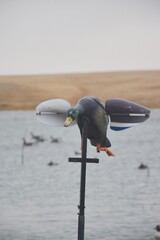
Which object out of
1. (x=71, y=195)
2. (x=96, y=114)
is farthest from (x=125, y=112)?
(x=71, y=195)

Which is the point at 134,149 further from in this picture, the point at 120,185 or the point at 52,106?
the point at 52,106

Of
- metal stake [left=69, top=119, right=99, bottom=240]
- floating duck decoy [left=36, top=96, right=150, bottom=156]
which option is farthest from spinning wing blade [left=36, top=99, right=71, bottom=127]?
metal stake [left=69, top=119, right=99, bottom=240]

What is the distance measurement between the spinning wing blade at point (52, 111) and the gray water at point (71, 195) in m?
4.76

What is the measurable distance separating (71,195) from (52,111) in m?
8.41

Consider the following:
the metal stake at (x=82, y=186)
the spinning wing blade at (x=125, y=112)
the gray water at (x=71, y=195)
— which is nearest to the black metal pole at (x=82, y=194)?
the metal stake at (x=82, y=186)

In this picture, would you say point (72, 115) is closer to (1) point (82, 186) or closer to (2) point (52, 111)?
(2) point (52, 111)

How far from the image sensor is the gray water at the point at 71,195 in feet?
24.2

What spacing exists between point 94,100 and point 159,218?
6.16 meters

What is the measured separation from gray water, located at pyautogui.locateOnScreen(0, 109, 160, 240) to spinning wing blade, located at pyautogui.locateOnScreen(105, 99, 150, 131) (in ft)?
15.7

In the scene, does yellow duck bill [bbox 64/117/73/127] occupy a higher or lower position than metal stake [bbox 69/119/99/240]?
higher

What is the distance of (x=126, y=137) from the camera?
85.5 feet

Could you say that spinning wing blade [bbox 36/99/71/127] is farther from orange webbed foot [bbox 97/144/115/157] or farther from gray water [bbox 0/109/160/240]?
gray water [bbox 0/109/160/240]

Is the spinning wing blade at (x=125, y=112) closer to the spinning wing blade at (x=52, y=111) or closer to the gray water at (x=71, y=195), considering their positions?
the spinning wing blade at (x=52, y=111)

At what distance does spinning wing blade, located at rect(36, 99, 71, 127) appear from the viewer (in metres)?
2.26
